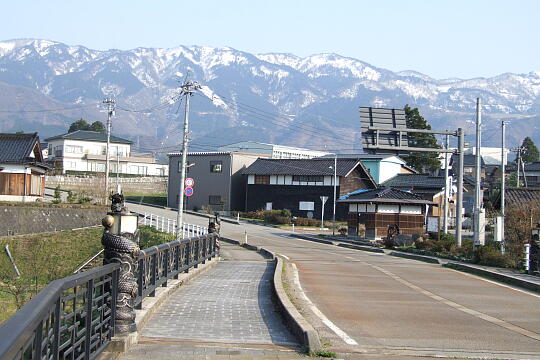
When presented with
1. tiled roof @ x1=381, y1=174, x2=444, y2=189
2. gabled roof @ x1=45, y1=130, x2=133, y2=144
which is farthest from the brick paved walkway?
gabled roof @ x1=45, y1=130, x2=133, y2=144

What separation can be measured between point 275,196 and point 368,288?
52.4 metres

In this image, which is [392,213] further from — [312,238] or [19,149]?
[19,149]

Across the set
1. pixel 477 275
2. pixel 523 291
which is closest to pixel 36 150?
pixel 477 275

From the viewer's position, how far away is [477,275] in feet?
74.1

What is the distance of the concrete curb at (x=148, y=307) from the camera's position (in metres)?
7.92

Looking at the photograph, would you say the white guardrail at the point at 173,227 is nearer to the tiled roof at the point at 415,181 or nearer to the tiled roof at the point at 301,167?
the tiled roof at the point at 301,167

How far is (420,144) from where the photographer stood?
8525 cm

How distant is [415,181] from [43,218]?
39.0 m

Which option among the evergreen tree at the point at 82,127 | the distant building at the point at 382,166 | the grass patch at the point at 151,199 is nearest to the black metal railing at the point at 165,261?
the grass patch at the point at 151,199

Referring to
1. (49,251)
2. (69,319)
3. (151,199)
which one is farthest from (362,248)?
(151,199)

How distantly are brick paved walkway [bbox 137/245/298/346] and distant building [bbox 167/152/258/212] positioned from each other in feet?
178

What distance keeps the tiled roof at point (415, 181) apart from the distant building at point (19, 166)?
3499cm

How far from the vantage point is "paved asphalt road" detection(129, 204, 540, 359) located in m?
8.89

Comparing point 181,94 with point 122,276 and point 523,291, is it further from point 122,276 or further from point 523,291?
point 122,276
